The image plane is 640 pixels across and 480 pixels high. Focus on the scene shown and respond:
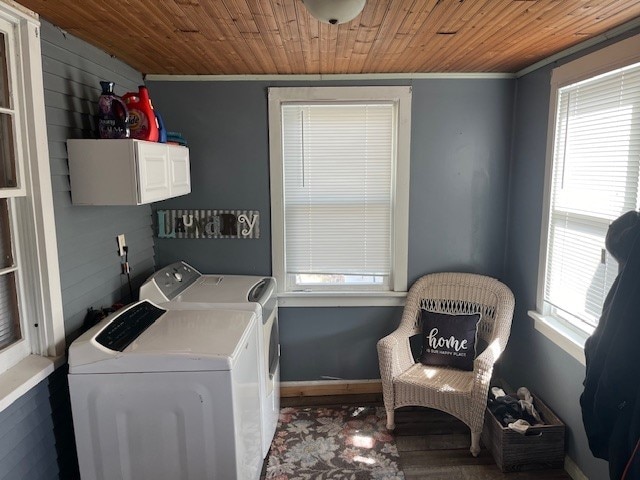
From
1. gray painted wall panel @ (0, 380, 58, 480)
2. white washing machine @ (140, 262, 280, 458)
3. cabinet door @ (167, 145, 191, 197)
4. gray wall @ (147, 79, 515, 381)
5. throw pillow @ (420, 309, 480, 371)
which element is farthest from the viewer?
gray wall @ (147, 79, 515, 381)

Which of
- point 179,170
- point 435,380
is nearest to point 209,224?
point 179,170

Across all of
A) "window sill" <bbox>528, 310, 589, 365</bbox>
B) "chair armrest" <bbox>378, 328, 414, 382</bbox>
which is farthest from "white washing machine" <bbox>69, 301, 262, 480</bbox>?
"window sill" <bbox>528, 310, 589, 365</bbox>

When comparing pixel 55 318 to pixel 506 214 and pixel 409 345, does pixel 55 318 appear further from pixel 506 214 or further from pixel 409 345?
pixel 506 214

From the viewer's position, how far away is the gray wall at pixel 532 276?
2300 millimetres

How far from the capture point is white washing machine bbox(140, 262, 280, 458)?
7.70 feet

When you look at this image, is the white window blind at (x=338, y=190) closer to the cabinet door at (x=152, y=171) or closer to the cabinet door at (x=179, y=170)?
the cabinet door at (x=179, y=170)

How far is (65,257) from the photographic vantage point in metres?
1.92

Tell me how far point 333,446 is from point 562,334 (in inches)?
55.8

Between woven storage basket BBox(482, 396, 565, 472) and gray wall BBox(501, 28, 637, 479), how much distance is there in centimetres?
7

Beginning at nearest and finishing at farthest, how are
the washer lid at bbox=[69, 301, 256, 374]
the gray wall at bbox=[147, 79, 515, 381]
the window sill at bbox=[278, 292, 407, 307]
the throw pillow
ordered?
1. the washer lid at bbox=[69, 301, 256, 374]
2. the throw pillow
3. the gray wall at bbox=[147, 79, 515, 381]
4. the window sill at bbox=[278, 292, 407, 307]

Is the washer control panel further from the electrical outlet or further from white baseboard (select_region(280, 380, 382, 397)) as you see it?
white baseboard (select_region(280, 380, 382, 397))

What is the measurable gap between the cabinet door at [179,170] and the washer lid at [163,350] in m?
0.84

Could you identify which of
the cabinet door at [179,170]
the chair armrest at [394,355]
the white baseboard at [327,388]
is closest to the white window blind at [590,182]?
the chair armrest at [394,355]

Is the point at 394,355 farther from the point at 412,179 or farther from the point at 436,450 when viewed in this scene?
the point at 412,179
